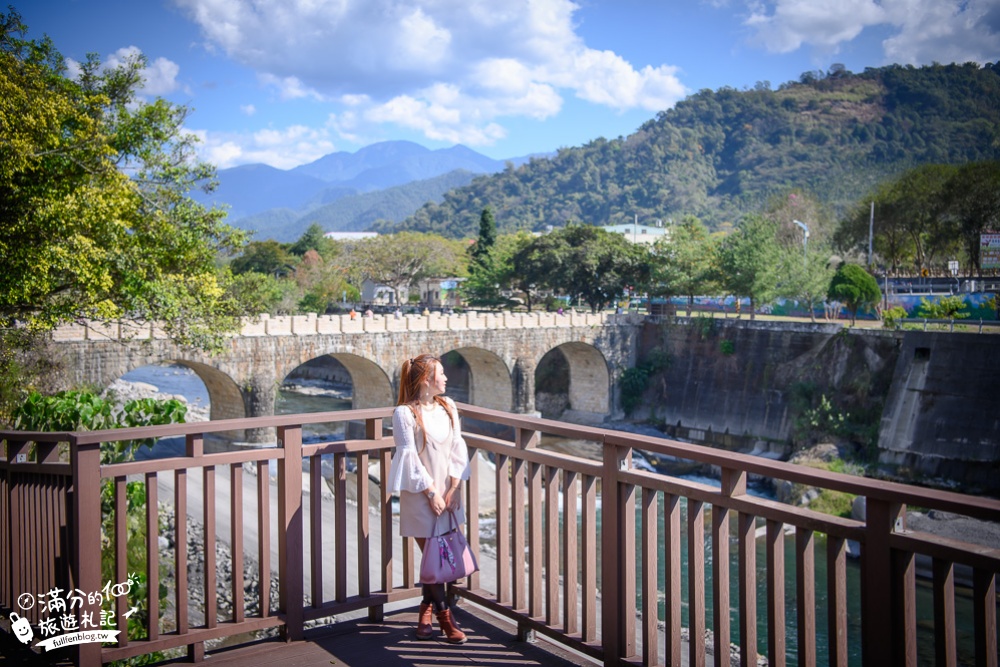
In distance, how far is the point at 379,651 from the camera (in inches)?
131

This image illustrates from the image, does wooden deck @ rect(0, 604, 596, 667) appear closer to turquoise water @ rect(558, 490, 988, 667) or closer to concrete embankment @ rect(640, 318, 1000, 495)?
turquoise water @ rect(558, 490, 988, 667)

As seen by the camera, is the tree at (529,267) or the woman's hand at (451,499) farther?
the tree at (529,267)

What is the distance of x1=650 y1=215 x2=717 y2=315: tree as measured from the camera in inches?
1187

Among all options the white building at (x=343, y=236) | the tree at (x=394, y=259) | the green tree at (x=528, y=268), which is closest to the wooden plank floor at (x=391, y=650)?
the green tree at (x=528, y=268)

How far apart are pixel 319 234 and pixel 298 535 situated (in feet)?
165

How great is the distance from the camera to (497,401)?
2852 centimetres

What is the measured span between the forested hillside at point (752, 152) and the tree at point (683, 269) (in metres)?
36.0

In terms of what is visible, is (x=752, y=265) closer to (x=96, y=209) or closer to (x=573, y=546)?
(x=96, y=209)

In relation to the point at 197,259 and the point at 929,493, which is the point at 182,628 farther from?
the point at 197,259

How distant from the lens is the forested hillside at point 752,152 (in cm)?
7575

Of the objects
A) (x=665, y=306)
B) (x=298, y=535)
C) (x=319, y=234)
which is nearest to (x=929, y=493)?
(x=298, y=535)

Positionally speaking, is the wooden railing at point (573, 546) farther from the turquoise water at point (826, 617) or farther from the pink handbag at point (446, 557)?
the turquoise water at point (826, 617)

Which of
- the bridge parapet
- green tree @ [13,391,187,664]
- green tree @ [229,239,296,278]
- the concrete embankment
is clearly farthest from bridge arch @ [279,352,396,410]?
green tree @ [229,239,296,278]

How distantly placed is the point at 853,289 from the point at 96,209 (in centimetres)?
2143
